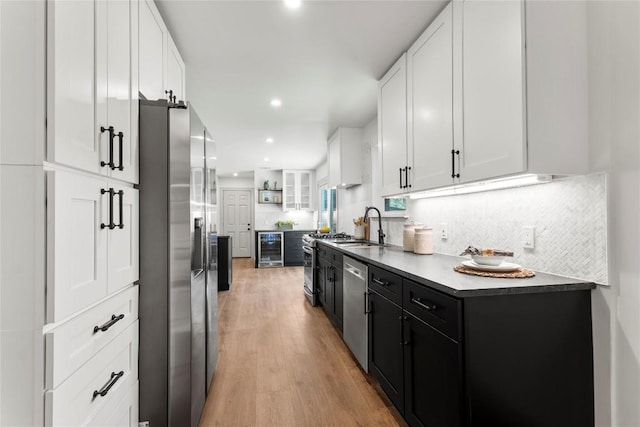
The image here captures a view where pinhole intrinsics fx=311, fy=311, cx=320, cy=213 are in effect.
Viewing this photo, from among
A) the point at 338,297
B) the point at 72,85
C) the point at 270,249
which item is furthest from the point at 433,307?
the point at 270,249

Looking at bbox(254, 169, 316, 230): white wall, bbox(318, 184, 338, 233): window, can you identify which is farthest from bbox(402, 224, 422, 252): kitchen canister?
bbox(254, 169, 316, 230): white wall

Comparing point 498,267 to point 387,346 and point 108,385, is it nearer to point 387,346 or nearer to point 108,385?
point 387,346

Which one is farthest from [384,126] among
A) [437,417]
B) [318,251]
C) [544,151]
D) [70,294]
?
[70,294]

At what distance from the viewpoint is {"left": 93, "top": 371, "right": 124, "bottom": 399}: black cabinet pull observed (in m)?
1.14

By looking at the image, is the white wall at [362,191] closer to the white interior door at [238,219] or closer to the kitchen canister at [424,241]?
the kitchen canister at [424,241]

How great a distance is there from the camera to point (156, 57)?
1912 millimetres

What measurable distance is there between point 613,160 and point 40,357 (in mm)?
2169

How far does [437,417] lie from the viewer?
1.43m

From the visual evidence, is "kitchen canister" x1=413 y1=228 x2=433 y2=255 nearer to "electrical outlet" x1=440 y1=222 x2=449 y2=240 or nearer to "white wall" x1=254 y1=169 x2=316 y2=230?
"electrical outlet" x1=440 y1=222 x2=449 y2=240

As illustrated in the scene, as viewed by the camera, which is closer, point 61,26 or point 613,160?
point 61,26

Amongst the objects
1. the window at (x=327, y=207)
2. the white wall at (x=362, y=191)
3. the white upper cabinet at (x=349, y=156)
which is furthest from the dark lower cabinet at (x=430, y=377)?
the window at (x=327, y=207)

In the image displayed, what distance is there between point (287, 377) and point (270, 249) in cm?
553

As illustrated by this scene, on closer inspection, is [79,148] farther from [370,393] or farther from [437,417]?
[370,393]

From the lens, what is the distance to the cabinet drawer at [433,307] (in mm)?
1304
